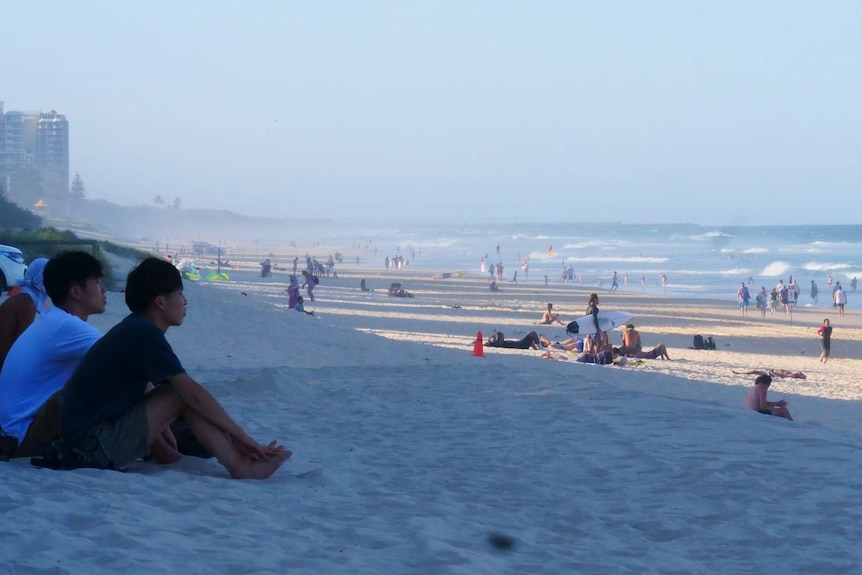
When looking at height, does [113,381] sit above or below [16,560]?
above

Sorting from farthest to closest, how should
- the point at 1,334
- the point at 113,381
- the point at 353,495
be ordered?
the point at 1,334 → the point at 353,495 → the point at 113,381

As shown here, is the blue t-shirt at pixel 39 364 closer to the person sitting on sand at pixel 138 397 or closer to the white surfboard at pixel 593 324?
the person sitting on sand at pixel 138 397

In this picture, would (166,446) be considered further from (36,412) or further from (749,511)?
(749,511)

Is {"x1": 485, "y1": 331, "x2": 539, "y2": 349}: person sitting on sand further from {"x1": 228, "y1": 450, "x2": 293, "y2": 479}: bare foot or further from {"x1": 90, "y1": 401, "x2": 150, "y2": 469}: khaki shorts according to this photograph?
{"x1": 90, "y1": 401, "x2": 150, "y2": 469}: khaki shorts

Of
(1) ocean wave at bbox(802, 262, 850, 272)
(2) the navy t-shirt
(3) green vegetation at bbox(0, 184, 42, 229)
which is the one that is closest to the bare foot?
(2) the navy t-shirt

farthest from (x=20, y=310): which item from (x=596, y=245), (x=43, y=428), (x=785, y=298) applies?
(x=596, y=245)

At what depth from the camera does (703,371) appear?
53.9ft

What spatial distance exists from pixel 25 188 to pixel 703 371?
125970 mm

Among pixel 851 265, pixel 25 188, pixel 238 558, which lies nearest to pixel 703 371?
pixel 238 558

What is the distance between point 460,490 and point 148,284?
210 cm

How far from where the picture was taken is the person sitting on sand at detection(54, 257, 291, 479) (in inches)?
190

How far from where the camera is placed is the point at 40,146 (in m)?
154

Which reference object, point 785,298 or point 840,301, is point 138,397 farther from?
point 840,301

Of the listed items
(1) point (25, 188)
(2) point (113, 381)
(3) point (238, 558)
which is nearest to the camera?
(3) point (238, 558)
